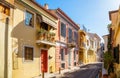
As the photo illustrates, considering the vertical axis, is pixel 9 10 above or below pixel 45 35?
above

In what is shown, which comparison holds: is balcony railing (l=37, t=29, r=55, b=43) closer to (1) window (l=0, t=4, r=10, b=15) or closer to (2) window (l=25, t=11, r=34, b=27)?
(2) window (l=25, t=11, r=34, b=27)

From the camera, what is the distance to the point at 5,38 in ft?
42.5

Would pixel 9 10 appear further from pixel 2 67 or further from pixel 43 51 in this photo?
pixel 43 51

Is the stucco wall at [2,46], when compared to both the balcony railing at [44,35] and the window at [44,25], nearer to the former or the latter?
the balcony railing at [44,35]

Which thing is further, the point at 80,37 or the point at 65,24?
the point at 80,37

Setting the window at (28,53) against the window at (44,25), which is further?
the window at (44,25)

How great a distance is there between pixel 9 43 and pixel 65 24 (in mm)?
15542

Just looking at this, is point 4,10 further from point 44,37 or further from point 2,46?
point 44,37

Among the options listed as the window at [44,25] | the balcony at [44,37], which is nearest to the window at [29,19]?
the balcony at [44,37]

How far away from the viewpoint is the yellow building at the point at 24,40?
12.9m

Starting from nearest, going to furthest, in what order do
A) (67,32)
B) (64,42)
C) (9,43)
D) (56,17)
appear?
1. (9,43)
2. (56,17)
3. (64,42)
4. (67,32)

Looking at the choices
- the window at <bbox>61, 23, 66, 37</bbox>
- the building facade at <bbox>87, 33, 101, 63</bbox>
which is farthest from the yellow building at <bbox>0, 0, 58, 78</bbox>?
the building facade at <bbox>87, 33, 101, 63</bbox>

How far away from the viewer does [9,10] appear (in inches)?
531

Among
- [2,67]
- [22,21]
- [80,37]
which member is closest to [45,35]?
[22,21]
